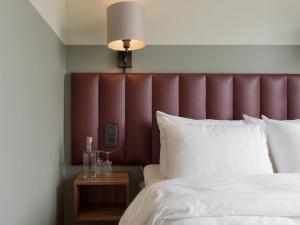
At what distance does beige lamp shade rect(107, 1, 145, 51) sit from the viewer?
1.93 meters

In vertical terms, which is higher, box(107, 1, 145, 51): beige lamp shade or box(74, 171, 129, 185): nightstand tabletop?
box(107, 1, 145, 51): beige lamp shade

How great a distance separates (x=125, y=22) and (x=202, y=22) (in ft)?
2.32

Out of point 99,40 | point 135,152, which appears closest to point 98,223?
point 135,152

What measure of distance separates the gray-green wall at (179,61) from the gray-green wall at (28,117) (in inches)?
8.1

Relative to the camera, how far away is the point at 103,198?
7.03 feet

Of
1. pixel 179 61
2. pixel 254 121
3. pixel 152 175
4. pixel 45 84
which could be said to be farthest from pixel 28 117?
pixel 254 121

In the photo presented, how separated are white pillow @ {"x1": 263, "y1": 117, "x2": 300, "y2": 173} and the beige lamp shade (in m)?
1.18

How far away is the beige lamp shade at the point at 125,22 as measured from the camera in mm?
1935

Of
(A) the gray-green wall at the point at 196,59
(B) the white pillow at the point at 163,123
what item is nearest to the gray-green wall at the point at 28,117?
(A) the gray-green wall at the point at 196,59

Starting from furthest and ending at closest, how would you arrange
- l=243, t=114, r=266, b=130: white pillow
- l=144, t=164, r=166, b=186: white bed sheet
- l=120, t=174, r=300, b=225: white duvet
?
l=243, t=114, r=266, b=130: white pillow
l=144, t=164, r=166, b=186: white bed sheet
l=120, t=174, r=300, b=225: white duvet

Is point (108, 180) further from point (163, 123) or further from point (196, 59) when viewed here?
point (196, 59)

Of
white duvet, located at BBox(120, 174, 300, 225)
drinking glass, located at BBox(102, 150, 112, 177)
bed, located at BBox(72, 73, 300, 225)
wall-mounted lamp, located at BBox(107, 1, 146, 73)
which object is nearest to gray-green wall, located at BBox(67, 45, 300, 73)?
bed, located at BBox(72, 73, 300, 225)

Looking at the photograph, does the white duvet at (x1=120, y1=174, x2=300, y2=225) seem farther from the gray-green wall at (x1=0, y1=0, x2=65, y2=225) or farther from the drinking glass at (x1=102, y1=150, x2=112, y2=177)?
the drinking glass at (x1=102, y1=150, x2=112, y2=177)

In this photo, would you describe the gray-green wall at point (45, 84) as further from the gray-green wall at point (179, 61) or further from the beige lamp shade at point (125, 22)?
the beige lamp shade at point (125, 22)
